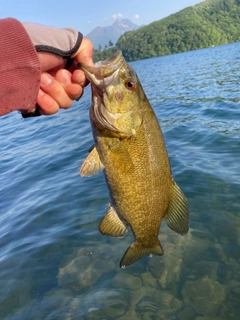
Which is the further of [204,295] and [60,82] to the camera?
[204,295]

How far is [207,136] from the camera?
11320mm

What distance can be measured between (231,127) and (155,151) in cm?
964

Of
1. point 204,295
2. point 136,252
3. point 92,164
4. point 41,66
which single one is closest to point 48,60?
point 41,66

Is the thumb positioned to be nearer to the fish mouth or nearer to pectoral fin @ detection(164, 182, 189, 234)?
the fish mouth

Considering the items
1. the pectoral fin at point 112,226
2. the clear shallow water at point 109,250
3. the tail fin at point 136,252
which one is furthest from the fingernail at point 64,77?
the clear shallow water at point 109,250

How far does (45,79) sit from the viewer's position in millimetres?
2709

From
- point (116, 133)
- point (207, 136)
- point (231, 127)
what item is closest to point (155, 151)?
Result: point (116, 133)

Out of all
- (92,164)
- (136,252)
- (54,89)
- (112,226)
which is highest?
(54,89)

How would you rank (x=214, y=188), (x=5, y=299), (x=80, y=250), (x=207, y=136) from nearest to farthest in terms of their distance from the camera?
1. (x=5, y=299)
2. (x=80, y=250)
3. (x=214, y=188)
4. (x=207, y=136)

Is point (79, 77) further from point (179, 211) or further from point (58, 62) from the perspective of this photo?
point (179, 211)

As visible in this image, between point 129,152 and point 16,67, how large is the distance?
1.22 meters

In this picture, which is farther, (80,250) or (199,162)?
(199,162)

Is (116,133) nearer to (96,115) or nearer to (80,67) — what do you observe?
(96,115)

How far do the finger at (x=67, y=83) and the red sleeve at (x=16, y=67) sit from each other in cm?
32
